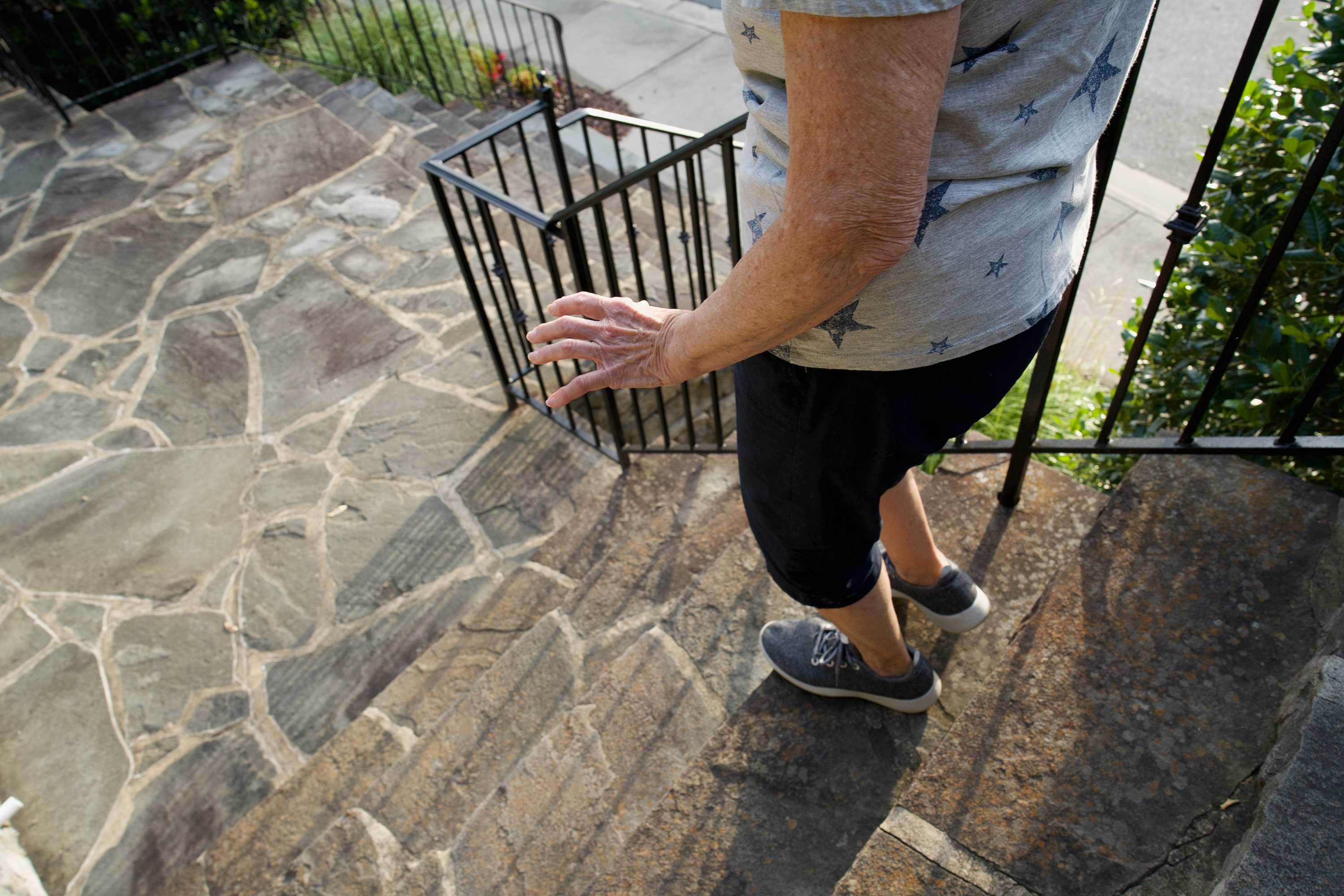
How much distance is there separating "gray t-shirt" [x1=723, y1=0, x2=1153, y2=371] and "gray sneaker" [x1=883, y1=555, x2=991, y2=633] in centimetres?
81

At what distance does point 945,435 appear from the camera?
4.10 feet

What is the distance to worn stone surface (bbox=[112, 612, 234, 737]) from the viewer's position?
2.95 m

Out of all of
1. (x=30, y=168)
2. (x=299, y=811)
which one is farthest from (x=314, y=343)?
(x=30, y=168)

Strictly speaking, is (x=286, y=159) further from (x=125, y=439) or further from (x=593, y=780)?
(x=593, y=780)

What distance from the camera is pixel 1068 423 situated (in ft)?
12.1

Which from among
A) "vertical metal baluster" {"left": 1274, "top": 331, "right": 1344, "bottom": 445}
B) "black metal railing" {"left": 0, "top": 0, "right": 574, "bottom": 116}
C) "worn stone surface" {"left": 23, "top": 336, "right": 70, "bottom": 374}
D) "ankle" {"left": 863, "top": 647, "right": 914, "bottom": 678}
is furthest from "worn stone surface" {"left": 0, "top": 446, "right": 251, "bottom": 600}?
"black metal railing" {"left": 0, "top": 0, "right": 574, "bottom": 116}

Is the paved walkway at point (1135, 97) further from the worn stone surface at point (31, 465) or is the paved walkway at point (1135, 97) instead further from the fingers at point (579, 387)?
the worn stone surface at point (31, 465)

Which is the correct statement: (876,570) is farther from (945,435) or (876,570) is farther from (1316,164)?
(1316,164)

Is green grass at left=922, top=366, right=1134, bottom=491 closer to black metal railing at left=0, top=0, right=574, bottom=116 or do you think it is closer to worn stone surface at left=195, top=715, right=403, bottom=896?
worn stone surface at left=195, top=715, right=403, bottom=896

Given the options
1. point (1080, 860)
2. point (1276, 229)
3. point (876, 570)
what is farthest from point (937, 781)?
point (1276, 229)

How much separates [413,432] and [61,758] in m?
1.70

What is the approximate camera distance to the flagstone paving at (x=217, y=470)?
2844 mm

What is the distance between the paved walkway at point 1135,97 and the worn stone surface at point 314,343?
342 centimetres

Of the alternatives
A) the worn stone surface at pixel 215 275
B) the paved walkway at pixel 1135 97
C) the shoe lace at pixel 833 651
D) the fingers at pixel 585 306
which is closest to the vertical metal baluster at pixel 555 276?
the fingers at pixel 585 306
